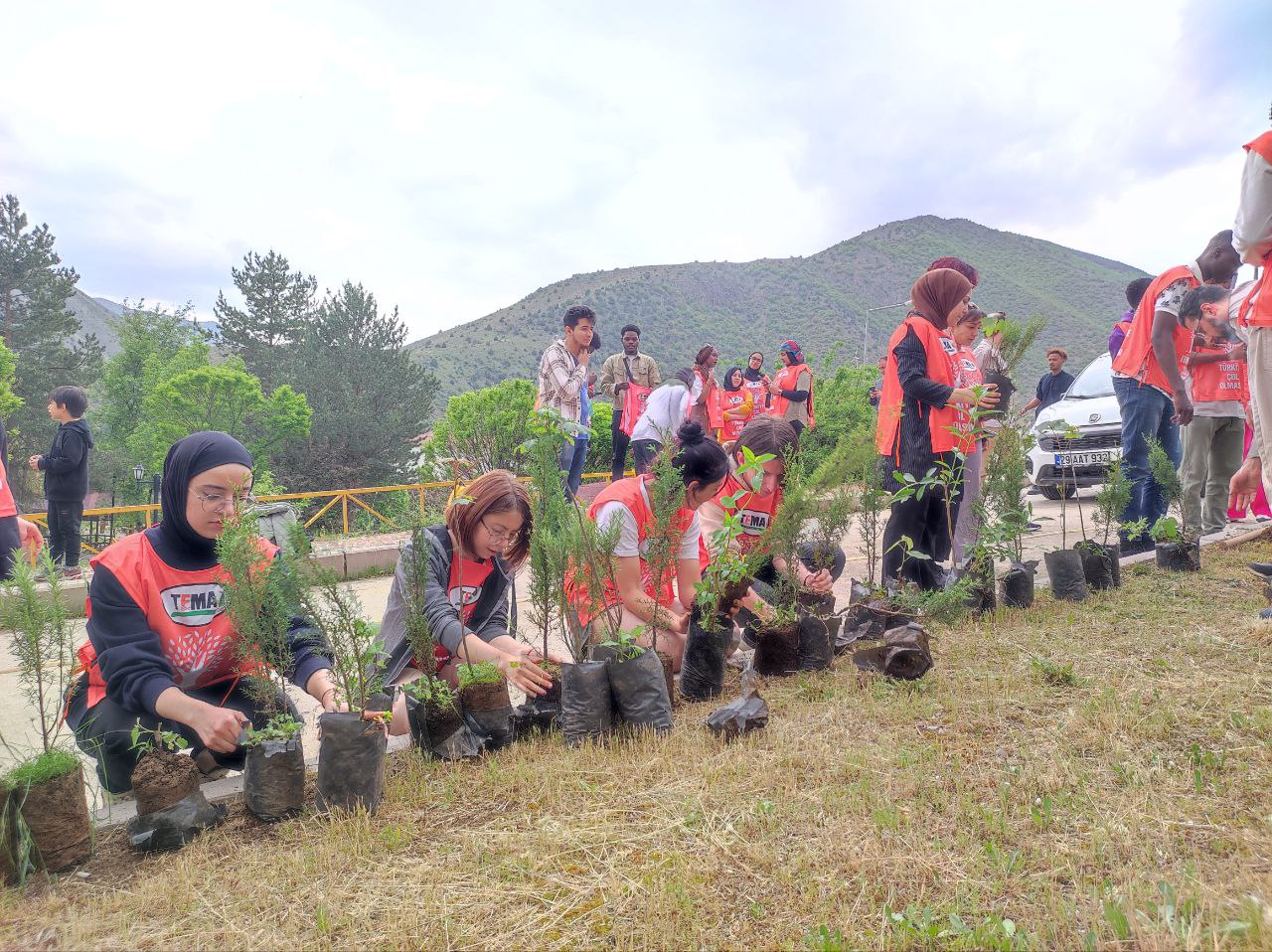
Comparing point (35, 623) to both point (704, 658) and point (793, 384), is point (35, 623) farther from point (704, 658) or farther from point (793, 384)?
point (793, 384)

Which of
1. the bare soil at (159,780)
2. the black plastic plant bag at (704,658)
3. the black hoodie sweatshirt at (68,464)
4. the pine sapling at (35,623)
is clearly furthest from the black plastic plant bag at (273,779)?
the black hoodie sweatshirt at (68,464)

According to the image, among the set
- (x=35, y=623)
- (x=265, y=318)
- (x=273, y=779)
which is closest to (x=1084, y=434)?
(x=273, y=779)

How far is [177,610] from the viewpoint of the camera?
2574mm

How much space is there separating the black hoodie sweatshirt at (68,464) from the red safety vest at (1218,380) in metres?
8.88

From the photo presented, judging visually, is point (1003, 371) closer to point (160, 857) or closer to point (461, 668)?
point (461, 668)

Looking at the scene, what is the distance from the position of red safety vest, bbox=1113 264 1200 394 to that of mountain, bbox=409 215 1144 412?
181 ft

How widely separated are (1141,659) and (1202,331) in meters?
3.36

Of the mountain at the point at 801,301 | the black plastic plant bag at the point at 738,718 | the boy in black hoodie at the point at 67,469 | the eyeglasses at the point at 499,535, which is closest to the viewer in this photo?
the black plastic plant bag at the point at 738,718

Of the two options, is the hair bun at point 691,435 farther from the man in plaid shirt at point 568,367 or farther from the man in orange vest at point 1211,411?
the man in plaid shirt at point 568,367

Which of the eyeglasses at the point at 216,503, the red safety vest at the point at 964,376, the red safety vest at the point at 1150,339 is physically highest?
the red safety vest at the point at 1150,339

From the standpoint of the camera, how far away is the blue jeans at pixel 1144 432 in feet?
17.7

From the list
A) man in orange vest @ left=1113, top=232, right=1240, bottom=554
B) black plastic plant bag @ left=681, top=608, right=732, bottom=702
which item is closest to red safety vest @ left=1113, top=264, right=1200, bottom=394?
man in orange vest @ left=1113, top=232, right=1240, bottom=554

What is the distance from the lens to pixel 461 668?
2752mm

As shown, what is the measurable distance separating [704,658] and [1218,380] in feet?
14.7
